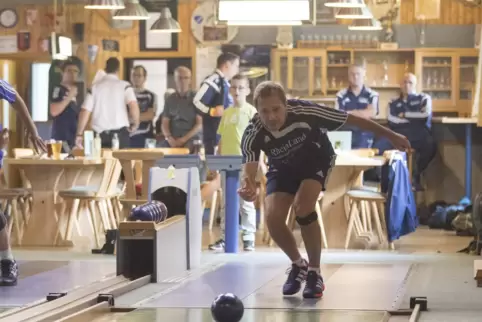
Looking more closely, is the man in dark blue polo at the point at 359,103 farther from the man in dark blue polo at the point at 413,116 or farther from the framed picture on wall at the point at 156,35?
the framed picture on wall at the point at 156,35

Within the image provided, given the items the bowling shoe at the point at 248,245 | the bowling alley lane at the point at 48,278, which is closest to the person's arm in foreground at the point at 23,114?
the bowling alley lane at the point at 48,278

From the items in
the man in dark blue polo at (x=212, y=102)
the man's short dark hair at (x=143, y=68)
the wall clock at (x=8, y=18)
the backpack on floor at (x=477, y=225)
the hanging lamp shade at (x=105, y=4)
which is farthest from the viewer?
the wall clock at (x=8, y=18)

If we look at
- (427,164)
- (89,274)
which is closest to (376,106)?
(427,164)

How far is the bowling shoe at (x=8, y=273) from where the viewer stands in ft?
24.9

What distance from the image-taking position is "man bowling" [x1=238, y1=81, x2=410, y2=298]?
6770 mm

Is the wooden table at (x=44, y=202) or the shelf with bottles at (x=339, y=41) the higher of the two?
the shelf with bottles at (x=339, y=41)

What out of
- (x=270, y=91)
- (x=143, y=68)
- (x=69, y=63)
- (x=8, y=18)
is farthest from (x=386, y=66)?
(x=270, y=91)

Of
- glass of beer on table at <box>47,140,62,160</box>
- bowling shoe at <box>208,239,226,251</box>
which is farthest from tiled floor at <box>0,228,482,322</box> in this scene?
glass of beer on table at <box>47,140,62,160</box>

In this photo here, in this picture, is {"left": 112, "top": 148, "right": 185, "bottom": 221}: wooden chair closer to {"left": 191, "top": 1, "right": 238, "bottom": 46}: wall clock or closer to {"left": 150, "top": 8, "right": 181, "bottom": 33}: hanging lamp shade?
{"left": 150, "top": 8, "right": 181, "bottom": 33}: hanging lamp shade

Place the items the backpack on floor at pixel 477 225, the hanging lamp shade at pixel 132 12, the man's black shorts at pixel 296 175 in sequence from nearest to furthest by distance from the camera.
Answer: the man's black shorts at pixel 296 175 → the backpack on floor at pixel 477 225 → the hanging lamp shade at pixel 132 12

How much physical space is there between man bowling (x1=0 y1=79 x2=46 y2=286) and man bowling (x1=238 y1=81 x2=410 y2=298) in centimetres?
143

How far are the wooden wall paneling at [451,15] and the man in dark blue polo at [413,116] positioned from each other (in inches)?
45.8

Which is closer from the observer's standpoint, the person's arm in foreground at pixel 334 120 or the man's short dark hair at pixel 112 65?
the person's arm in foreground at pixel 334 120

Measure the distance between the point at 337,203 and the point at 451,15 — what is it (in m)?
5.62
